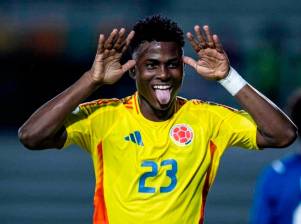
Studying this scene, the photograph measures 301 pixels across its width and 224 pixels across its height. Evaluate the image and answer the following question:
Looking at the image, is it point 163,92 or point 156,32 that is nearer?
point 163,92

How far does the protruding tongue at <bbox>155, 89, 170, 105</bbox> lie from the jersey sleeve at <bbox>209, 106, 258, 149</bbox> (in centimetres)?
36

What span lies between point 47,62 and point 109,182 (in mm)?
7093

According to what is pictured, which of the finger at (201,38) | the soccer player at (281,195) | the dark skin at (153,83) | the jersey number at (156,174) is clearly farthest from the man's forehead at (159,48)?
the soccer player at (281,195)

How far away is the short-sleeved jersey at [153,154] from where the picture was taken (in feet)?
18.2

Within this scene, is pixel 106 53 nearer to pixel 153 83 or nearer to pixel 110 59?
pixel 110 59

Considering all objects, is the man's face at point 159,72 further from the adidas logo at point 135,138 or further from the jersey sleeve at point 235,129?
the jersey sleeve at point 235,129

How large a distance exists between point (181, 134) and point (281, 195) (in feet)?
3.67

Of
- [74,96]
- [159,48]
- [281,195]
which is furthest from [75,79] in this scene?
[281,195]

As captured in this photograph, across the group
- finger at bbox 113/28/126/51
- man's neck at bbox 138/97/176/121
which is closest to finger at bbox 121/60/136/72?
finger at bbox 113/28/126/51

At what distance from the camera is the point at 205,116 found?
5.74 meters

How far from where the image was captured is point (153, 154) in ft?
18.5

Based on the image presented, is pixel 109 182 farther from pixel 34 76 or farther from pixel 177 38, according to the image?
pixel 34 76

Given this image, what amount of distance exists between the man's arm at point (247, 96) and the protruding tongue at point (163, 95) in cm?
22

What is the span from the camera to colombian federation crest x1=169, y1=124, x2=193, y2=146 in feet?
18.6
